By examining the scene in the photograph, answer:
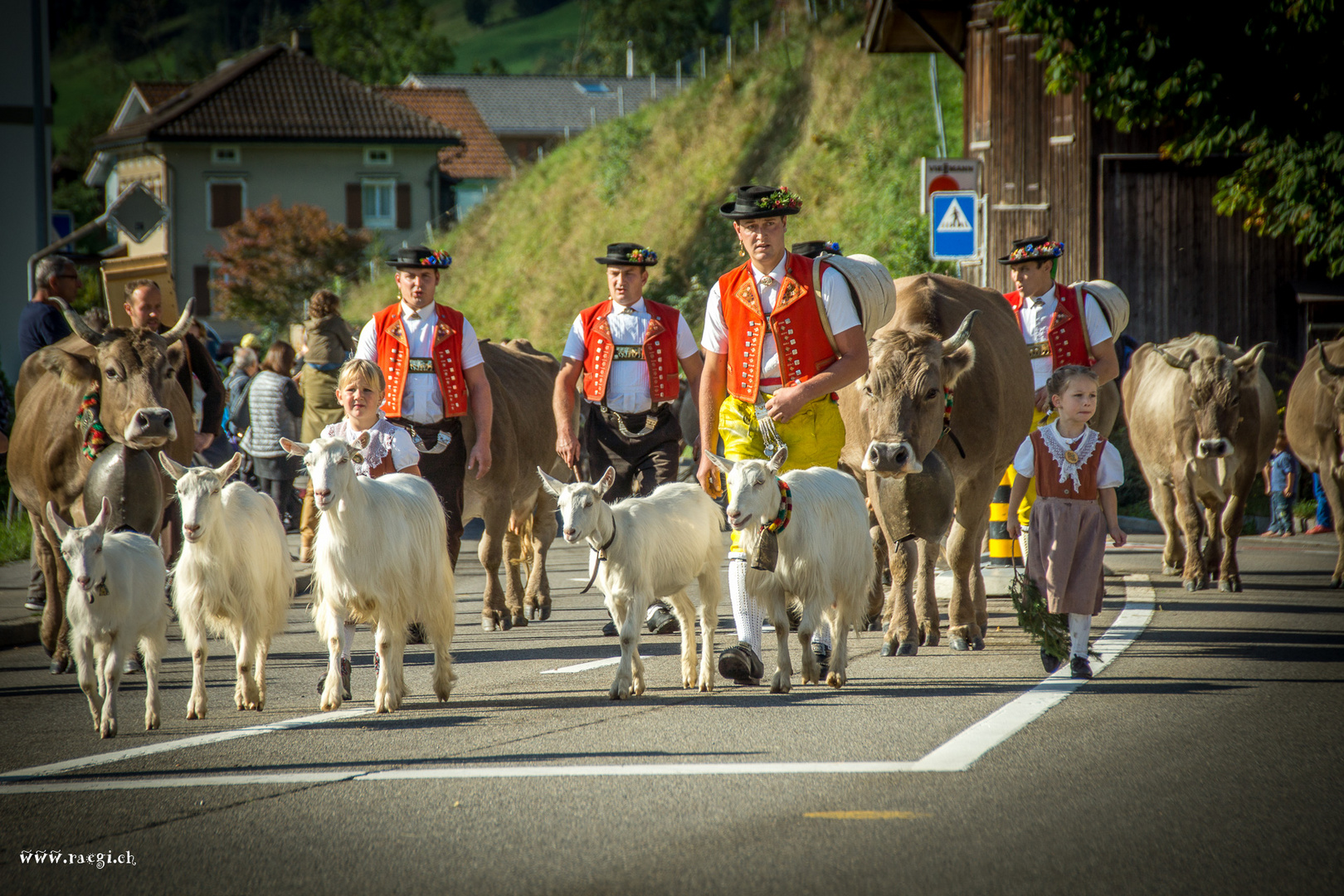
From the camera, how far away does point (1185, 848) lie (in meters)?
4.80

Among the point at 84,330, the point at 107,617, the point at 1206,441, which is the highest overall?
the point at 84,330

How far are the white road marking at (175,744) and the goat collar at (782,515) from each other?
2210mm

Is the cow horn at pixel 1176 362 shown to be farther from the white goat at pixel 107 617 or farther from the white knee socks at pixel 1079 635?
the white goat at pixel 107 617

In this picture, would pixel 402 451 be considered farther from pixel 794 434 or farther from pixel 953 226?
pixel 953 226

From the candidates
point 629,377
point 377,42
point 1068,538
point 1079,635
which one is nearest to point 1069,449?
point 1068,538

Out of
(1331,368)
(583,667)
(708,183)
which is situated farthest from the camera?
(708,183)

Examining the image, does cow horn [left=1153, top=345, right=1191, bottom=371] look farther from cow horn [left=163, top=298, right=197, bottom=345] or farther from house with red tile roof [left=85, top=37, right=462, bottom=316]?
house with red tile roof [left=85, top=37, right=462, bottom=316]

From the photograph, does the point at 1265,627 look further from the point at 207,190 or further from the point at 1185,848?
the point at 207,190

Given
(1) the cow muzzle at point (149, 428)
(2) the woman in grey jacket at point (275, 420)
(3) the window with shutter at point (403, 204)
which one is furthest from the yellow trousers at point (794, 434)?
(3) the window with shutter at point (403, 204)

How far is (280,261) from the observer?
58344 mm

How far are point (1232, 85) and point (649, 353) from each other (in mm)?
13506

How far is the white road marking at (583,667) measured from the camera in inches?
346

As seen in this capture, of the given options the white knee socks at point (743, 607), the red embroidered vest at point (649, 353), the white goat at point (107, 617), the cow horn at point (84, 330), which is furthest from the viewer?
the red embroidered vest at point (649, 353)

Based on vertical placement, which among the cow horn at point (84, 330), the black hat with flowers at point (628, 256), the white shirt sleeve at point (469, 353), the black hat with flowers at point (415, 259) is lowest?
the white shirt sleeve at point (469, 353)
